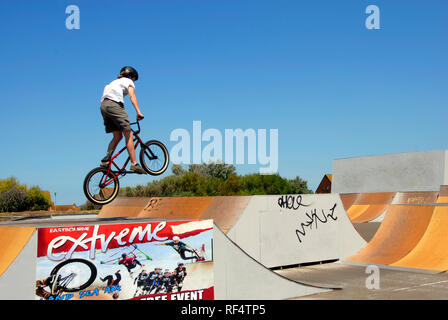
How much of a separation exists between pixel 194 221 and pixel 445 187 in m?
25.6

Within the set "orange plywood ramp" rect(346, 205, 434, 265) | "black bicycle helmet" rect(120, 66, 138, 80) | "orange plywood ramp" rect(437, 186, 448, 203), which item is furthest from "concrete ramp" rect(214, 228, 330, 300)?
"orange plywood ramp" rect(437, 186, 448, 203)

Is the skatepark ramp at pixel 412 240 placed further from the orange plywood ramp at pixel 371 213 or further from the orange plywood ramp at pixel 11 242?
the orange plywood ramp at pixel 371 213

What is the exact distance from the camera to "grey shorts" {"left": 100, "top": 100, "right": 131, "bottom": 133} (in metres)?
7.81

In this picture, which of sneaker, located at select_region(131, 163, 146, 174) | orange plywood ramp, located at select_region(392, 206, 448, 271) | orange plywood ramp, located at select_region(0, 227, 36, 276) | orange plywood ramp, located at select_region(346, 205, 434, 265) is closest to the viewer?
orange plywood ramp, located at select_region(0, 227, 36, 276)

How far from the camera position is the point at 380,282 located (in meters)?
11.6

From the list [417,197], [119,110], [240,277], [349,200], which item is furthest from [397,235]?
[349,200]

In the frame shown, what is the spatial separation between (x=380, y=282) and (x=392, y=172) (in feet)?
98.5

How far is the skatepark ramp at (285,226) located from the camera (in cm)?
1441

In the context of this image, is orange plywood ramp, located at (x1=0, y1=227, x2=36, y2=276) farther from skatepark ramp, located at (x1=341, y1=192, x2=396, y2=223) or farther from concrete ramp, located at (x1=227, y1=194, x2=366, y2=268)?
skatepark ramp, located at (x1=341, y1=192, x2=396, y2=223)

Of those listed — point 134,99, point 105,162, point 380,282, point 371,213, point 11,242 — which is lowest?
point 380,282

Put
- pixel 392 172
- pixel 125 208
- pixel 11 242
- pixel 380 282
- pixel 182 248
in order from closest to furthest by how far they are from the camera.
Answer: pixel 11 242 → pixel 182 248 → pixel 380 282 → pixel 125 208 → pixel 392 172

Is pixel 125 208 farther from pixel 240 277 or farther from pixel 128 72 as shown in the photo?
pixel 128 72

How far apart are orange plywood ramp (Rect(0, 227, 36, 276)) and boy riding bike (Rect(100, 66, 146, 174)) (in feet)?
5.90
